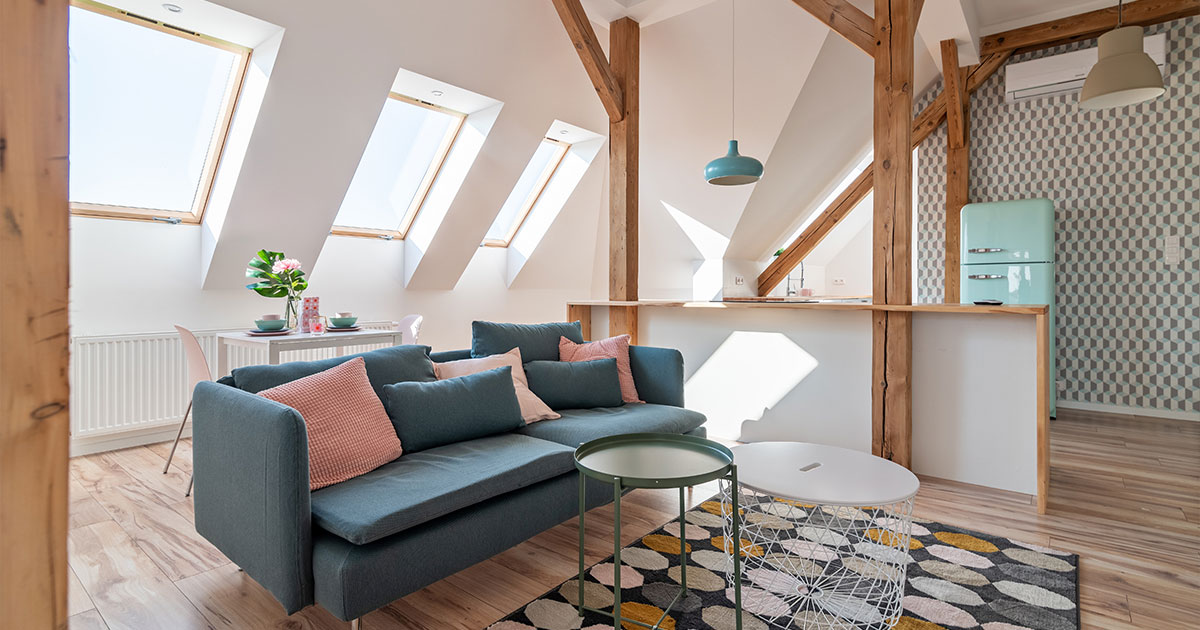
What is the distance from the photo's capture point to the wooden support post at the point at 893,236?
329 centimetres

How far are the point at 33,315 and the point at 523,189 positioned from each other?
18.2ft

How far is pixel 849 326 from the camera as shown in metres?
3.52

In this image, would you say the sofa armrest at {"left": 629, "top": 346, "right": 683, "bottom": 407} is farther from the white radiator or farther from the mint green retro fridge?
the mint green retro fridge

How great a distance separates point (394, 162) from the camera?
514 cm

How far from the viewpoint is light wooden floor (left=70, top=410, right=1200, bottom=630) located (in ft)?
6.36

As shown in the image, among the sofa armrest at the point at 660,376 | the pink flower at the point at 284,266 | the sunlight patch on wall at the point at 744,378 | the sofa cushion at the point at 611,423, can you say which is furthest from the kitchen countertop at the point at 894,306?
the pink flower at the point at 284,266

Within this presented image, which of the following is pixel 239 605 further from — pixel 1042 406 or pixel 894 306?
pixel 1042 406

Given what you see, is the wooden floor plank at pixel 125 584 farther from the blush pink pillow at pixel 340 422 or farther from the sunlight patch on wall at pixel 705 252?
the sunlight patch on wall at pixel 705 252

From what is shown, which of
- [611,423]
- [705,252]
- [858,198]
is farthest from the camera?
[858,198]

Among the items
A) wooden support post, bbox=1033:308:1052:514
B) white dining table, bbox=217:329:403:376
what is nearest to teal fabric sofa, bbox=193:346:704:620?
white dining table, bbox=217:329:403:376

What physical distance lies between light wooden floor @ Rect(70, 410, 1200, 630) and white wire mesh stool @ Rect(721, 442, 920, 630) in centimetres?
57

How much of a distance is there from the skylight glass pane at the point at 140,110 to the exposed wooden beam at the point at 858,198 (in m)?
5.34

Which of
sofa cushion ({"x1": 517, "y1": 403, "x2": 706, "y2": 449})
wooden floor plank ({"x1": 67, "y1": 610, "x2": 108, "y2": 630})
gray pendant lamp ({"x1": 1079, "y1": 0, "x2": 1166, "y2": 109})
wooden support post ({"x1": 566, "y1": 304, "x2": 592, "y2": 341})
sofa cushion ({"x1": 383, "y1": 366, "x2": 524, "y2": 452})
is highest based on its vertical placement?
gray pendant lamp ({"x1": 1079, "y1": 0, "x2": 1166, "y2": 109})


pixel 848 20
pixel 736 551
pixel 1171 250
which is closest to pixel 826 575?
pixel 736 551
